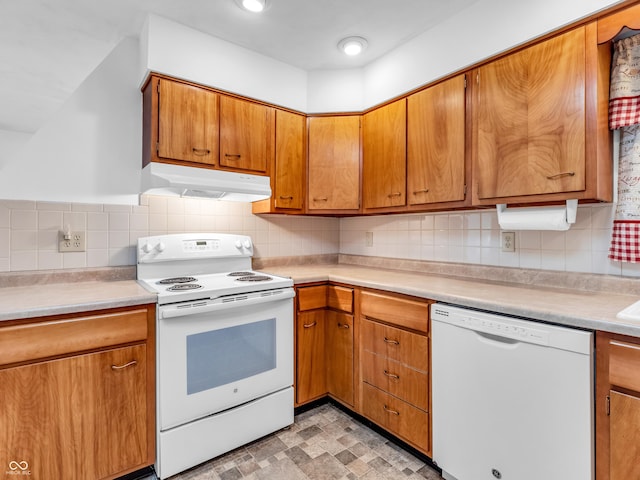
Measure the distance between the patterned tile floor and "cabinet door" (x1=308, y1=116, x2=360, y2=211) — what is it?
1.44 metres

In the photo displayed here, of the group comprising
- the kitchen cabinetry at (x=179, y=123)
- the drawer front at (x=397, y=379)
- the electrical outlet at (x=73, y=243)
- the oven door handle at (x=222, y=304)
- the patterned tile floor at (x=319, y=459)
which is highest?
the kitchen cabinetry at (x=179, y=123)

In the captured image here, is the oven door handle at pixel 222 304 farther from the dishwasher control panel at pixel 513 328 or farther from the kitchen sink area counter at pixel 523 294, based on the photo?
the dishwasher control panel at pixel 513 328

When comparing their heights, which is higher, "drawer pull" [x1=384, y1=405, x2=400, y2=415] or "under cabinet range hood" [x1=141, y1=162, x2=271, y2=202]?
"under cabinet range hood" [x1=141, y1=162, x2=271, y2=202]

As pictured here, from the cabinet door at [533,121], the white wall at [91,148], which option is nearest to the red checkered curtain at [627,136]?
the cabinet door at [533,121]

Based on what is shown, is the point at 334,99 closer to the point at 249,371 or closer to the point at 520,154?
the point at 520,154

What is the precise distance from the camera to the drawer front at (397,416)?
1581 mm

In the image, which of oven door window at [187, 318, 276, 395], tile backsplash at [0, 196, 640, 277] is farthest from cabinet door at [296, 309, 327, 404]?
tile backsplash at [0, 196, 640, 277]

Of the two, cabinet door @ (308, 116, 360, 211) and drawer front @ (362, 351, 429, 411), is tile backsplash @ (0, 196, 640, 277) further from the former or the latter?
drawer front @ (362, 351, 429, 411)

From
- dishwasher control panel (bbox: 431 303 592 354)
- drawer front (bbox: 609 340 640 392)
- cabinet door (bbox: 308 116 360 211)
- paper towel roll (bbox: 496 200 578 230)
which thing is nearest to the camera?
drawer front (bbox: 609 340 640 392)

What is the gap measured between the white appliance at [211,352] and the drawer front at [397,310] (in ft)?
1.48

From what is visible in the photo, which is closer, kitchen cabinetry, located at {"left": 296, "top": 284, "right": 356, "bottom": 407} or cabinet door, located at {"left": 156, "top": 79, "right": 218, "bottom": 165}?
cabinet door, located at {"left": 156, "top": 79, "right": 218, "bottom": 165}

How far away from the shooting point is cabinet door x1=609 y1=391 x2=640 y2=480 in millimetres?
973

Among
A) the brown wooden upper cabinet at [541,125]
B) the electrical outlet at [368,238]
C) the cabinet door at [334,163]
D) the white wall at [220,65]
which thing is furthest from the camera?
the electrical outlet at [368,238]

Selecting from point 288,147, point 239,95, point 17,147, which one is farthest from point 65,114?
point 288,147
